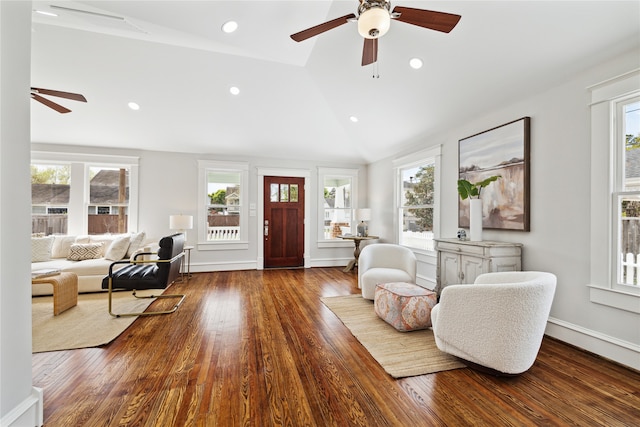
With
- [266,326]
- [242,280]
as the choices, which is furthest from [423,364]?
[242,280]

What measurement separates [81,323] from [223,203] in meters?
3.38

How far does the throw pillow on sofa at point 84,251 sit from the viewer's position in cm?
463

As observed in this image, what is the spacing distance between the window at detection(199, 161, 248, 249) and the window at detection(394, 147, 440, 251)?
3.32m

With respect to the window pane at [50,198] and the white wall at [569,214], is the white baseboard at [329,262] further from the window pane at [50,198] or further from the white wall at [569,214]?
the window pane at [50,198]

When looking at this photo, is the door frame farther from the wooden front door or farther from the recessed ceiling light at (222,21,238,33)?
the recessed ceiling light at (222,21,238,33)

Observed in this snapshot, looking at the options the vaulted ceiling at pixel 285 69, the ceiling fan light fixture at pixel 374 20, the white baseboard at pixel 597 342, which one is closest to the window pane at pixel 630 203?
the white baseboard at pixel 597 342

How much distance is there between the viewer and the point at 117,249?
15.2 feet

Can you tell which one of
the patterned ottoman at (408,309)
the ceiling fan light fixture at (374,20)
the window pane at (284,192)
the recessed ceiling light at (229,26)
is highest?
the recessed ceiling light at (229,26)

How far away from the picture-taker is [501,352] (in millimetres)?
2018

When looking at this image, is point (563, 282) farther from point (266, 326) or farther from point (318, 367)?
point (266, 326)

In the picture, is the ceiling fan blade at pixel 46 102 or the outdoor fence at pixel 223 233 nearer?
the ceiling fan blade at pixel 46 102

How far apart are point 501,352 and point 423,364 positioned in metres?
0.58

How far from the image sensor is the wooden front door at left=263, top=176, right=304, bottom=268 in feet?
20.8

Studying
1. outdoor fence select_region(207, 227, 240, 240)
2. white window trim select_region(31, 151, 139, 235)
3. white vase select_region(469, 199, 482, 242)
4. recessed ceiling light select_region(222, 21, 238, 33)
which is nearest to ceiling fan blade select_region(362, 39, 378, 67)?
recessed ceiling light select_region(222, 21, 238, 33)
